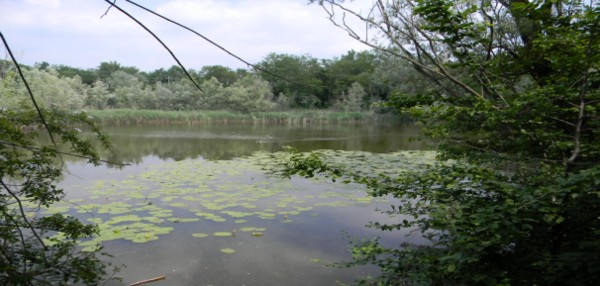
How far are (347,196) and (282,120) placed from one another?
23185 mm

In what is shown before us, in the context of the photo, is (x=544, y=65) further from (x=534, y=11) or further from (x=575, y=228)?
(x=575, y=228)

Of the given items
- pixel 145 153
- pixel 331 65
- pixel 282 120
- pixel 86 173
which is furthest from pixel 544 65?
pixel 331 65

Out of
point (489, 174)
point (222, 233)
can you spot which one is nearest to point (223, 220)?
point (222, 233)

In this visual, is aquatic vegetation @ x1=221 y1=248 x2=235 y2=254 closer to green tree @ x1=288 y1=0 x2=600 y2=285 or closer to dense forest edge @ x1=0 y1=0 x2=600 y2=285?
dense forest edge @ x1=0 y1=0 x2=600 y2=285

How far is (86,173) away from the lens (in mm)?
8305

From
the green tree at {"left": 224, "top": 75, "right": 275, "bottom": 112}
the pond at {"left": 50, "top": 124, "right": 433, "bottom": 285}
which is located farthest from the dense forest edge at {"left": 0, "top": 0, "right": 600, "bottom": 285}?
the green tree at {"left": 224, "top": 75, "right": 275, "bottom": 112}

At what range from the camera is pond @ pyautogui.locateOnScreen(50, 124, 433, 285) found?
3.80 metres

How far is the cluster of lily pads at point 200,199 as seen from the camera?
16.1ft

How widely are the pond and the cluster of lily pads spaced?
2cm

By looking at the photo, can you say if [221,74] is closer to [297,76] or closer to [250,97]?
[297,76]

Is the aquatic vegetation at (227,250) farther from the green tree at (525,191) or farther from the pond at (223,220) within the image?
the green tree at (525,191)

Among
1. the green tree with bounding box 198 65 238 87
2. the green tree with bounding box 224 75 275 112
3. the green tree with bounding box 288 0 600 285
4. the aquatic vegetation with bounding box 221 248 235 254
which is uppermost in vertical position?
the green tree with bounding box 198 65 238 87

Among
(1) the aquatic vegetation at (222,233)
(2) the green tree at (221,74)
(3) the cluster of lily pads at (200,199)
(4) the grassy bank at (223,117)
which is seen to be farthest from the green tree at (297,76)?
(1) the aquatic vegetation at (222,233)

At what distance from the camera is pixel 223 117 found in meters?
27.8
